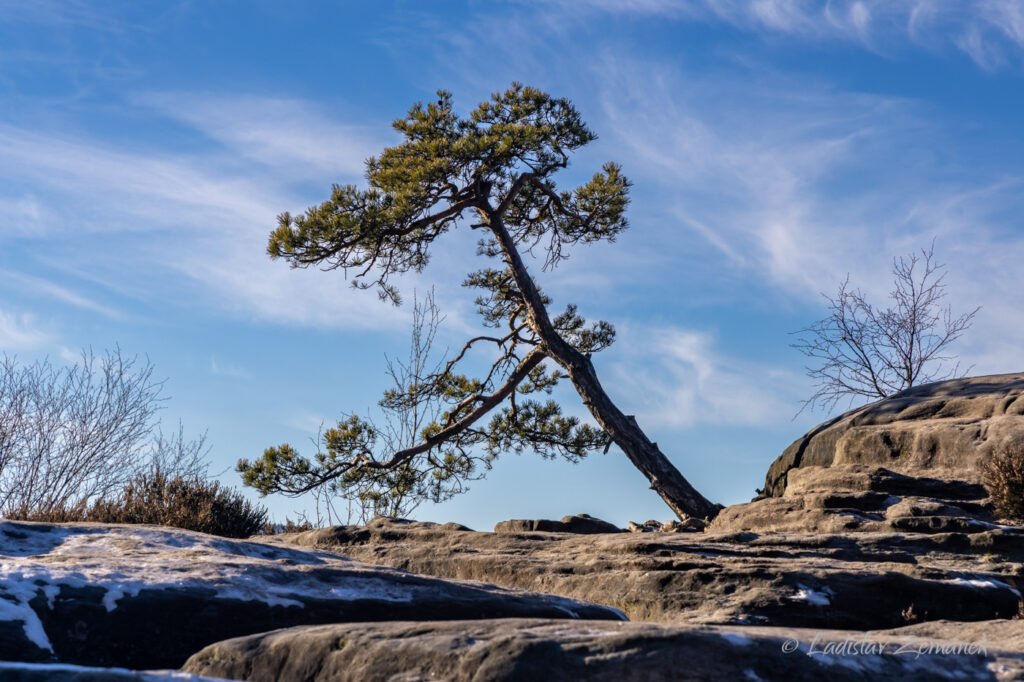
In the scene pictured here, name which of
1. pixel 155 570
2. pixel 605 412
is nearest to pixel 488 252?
pixel 605 412

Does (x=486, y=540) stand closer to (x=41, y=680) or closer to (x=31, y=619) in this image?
(x=31, y=619)

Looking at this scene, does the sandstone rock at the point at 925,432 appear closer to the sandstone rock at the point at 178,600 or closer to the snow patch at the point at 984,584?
the snow patch at the point at 984,584

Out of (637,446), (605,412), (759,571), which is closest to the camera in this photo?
(759,571)

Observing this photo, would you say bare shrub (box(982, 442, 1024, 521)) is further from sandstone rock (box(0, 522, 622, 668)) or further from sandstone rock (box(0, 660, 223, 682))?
sandstone rock (box(0, 660, 223, 682))

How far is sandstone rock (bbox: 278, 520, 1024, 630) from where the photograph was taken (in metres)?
4.42

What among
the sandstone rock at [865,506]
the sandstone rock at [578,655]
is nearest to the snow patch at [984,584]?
the sandstone rock at [865,506]

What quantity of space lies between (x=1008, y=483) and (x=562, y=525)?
Answer: 4100 millimetres

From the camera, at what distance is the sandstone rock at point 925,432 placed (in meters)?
8.89

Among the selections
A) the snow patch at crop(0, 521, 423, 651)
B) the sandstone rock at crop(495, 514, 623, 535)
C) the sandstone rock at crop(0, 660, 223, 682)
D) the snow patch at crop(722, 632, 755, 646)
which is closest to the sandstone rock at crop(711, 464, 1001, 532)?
the sandstone rock at crop(495, 514, 623, 535)

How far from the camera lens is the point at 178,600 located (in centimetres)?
334

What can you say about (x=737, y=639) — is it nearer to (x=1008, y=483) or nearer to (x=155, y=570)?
(x=155, y=570)

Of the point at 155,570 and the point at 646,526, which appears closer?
the point at 155,570

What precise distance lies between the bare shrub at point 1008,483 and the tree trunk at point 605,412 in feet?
11.5

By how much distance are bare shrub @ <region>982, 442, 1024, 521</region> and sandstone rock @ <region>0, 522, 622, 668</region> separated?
5260 millimetres
